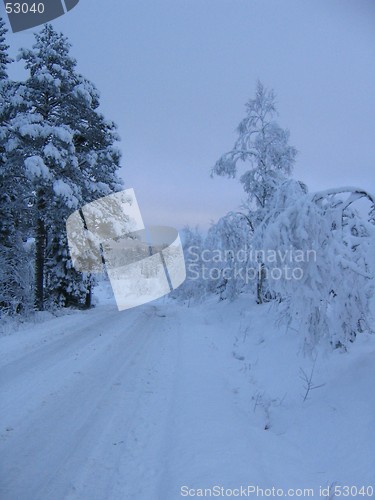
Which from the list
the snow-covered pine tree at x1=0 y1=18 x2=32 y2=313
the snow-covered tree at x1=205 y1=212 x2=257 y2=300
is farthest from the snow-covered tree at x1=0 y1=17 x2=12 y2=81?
the snow-covered tree at x1=205 y1=212 x2=257 y2=300

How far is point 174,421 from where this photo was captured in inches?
181

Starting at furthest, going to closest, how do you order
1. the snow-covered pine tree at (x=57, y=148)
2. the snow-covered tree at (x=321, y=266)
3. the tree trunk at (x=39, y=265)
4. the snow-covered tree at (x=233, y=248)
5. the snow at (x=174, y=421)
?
the snow-covered tree at (x=233, y=248)
the tree trunk at (x=39, y=265)
the snow-covered pine tree at (x=57, y=148)
the snow-covered tree at (x=321, y=266)
the snow at (x=174, y=421)

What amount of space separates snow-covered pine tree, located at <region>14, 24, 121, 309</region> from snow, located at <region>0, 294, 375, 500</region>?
7.10 metres

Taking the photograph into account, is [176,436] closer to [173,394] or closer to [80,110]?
[173,394]

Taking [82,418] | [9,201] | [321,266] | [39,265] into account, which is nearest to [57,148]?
[9,201]

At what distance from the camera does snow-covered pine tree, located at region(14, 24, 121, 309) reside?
13.2 m

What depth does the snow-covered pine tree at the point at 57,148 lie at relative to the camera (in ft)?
43.2

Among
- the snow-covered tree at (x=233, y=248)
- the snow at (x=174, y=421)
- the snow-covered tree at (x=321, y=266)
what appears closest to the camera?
the snow at (x=174, y=421)

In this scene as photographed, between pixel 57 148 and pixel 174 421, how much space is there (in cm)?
1219

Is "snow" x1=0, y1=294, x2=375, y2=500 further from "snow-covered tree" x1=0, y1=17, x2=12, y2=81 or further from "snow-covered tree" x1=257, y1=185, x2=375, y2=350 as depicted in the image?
"snow-covered tree" x1=0, y1=17, x2=12, y2=81

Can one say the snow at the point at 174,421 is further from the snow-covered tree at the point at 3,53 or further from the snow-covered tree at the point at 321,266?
the snow-covered tree at the point at 3,53

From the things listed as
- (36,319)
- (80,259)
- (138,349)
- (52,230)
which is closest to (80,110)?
(52,230)

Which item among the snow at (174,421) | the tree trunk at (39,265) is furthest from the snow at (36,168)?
the snow at (174,421)

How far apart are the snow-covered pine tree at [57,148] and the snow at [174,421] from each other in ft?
23.3
